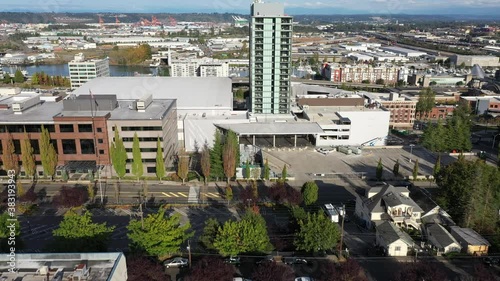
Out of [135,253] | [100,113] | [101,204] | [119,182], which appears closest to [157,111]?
[100,113]

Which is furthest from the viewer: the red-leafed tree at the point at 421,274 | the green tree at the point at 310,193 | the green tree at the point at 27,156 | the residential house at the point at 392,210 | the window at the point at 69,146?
the window at the point at 69,146

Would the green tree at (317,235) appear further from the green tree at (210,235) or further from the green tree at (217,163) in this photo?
the green tree at (217,163)

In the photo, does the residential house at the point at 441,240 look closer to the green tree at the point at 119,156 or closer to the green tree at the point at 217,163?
the green tree at the point at 217,163

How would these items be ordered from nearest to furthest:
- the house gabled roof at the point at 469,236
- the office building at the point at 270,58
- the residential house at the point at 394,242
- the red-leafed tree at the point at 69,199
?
1. the residential house at the point at 394,242
2. the house gabled roof at the point at 469,236
3. the red-leafed tree at the point at 69,199
4. the office building at the point at 270,58

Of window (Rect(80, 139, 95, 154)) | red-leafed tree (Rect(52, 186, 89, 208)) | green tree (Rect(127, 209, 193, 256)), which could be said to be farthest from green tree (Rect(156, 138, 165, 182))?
green tree (Rect(127, 209, 193, 256))

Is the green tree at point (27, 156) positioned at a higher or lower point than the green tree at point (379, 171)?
higher

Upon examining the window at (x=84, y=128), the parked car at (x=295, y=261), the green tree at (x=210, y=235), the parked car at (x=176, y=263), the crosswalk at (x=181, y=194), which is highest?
the window at (x=84, y=128)

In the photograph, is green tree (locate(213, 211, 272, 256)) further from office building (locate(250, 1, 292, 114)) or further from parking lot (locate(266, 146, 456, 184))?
office building (locate(250, 1, 292, 114))

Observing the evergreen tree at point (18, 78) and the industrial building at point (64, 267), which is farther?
Answer: the evergreen tree at point (18, 78)

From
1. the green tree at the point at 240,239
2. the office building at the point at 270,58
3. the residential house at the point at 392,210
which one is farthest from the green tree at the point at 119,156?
the residential house at the point at 392,210
